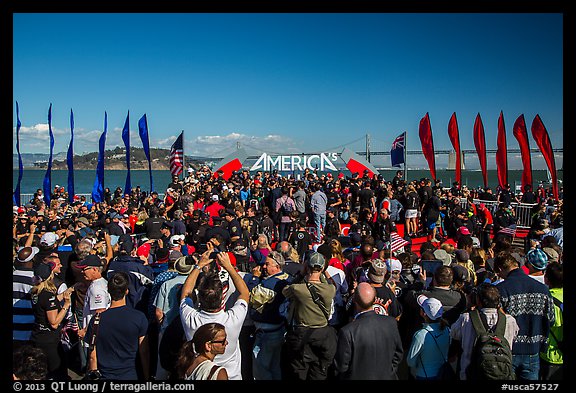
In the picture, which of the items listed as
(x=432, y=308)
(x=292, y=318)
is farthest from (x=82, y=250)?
(x=432, y=308)

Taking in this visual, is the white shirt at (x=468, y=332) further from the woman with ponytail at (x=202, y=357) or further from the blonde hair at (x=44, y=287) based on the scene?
the blonde hair at (x=44, y=287)

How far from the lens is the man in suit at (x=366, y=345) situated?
12.5 ft

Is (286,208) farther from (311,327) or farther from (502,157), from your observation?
(311,327)

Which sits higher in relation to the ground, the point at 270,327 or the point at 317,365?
the point at 270,327

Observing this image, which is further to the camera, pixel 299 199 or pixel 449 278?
pixel 299 199

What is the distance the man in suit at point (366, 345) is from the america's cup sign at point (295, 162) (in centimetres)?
→ 1803

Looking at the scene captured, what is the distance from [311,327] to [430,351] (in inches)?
46.3

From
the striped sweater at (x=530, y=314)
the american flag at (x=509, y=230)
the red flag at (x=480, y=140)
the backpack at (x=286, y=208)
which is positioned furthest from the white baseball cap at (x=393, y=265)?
the red flag at (x=480, y=140)

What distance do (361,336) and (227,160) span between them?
17.2m

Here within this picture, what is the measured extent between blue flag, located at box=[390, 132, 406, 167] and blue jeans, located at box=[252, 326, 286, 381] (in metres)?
16.5

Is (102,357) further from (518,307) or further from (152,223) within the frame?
(152,223)
